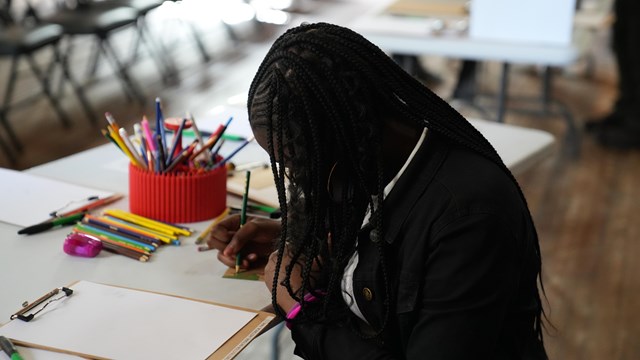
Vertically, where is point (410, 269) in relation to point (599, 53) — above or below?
above

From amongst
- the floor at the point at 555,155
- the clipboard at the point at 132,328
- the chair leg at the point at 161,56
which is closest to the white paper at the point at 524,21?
the floor at the point at 555,155

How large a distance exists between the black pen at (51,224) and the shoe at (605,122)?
3.66m

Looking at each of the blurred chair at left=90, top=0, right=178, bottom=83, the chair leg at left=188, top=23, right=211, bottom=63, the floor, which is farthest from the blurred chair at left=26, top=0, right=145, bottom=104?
the chair leg at left=188, top=23, right=211, bottom=63

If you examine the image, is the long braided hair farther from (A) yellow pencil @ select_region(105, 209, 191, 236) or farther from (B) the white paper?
(B) the white paper

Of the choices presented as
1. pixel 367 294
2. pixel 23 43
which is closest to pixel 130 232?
pixel 367 294

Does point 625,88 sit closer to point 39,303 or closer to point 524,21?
point 524,21

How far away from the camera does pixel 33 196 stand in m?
1.70

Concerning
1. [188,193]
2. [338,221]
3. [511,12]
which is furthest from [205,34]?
[338,221]

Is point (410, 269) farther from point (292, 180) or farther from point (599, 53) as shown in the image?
point (599, 53)

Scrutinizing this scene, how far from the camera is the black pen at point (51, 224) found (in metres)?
1.54

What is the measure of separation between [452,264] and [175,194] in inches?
25.7

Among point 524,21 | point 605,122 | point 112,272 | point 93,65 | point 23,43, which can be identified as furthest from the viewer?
point 93,65

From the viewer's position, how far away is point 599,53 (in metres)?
6.39

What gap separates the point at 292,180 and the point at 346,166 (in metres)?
0.09
